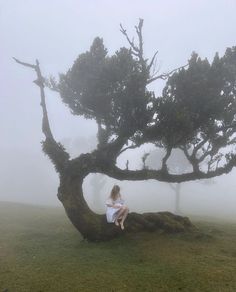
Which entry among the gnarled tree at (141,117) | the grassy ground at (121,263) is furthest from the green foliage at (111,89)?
the grassy ground at (121,263)

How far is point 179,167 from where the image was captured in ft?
239

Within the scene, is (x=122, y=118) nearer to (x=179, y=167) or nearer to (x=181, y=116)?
(x=181, y=116)

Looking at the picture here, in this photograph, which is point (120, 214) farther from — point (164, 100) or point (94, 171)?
point (164, 100)

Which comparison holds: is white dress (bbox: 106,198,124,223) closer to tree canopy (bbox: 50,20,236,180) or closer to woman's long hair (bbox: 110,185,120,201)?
woman's long hair (bbox: 110,185,120,201)

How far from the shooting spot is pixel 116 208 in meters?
19.0

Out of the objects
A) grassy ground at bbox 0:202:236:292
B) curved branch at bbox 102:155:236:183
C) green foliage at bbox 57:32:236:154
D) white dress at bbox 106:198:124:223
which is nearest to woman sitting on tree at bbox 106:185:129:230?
white dress at bbox 106:198:124:223

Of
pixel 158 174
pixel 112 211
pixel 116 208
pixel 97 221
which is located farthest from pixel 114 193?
pixel 158 174

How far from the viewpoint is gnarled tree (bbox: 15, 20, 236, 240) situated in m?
20.4

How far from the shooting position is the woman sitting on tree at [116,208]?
18750 millimetres

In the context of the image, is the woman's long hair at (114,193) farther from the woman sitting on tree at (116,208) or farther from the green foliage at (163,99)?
the green foliage at (163,99)

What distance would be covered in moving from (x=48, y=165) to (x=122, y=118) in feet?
362

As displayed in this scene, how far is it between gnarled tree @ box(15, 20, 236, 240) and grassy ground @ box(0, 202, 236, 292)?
1.69 meters

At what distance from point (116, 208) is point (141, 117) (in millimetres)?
5578

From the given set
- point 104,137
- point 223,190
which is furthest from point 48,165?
point 104,137
